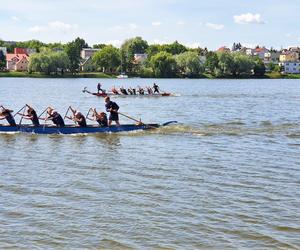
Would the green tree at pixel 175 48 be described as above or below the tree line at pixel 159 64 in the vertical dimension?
above

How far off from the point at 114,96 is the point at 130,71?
85.1 meters

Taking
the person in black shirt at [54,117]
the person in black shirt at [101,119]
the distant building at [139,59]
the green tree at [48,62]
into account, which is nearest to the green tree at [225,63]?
the distant building at [139,59]

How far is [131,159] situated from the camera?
20.5 metres

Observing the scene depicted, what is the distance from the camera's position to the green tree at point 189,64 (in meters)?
138

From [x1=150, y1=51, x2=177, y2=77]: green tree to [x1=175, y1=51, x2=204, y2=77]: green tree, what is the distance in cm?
205

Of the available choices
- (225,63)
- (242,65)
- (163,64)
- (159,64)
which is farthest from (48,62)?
(242,65)

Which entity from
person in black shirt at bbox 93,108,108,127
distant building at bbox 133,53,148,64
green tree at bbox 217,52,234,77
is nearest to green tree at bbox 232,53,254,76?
green tree at bbox 217,52,234,77

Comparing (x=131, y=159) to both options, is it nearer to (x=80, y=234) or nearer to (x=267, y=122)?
(x=80, y=234)

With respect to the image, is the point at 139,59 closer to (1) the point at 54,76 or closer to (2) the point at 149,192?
(1) the point at 54,76

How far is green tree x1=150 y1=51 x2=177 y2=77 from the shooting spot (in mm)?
134875

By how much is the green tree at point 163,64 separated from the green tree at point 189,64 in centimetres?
205

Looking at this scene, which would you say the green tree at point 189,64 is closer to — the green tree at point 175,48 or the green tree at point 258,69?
the green tree at point 258,69

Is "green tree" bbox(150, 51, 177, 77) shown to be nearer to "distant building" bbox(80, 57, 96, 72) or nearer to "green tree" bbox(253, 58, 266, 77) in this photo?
"green tree" bbox(253, 58, 266, 77)

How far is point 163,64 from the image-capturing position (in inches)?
5330
